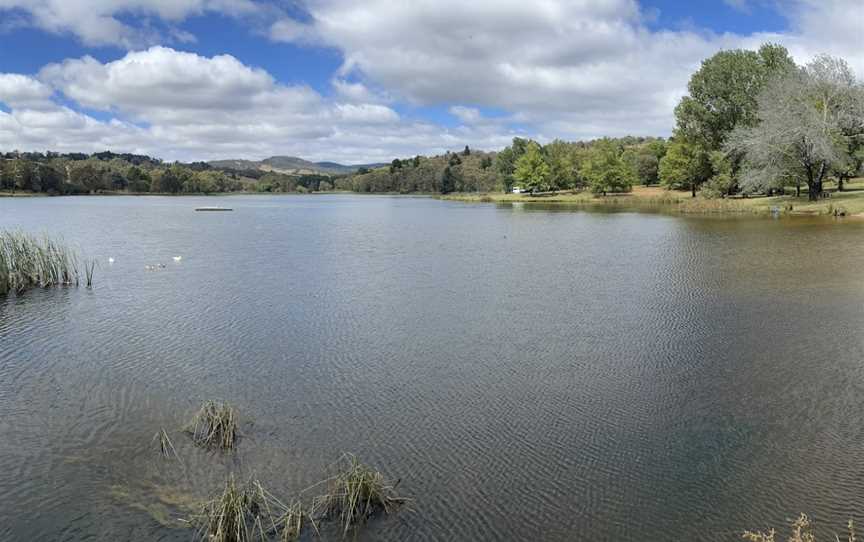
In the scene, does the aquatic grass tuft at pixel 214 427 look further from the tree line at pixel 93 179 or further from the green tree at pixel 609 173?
the tree line at pixel 93 179

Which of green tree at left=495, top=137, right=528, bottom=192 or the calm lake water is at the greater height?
green tree at left=495, top=137, right=528, bottom=192

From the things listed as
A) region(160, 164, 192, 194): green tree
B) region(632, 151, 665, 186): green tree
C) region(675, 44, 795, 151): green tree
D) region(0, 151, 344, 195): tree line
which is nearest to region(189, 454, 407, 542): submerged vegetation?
region(675, 44, 795, 151): green tree

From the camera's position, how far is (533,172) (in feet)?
320

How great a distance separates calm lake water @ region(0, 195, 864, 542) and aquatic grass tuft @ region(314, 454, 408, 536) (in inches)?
9.6

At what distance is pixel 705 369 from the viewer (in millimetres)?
11289

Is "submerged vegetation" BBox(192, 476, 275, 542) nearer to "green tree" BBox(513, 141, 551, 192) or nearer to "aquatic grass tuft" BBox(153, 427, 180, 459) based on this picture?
"aquatic grass tuft" BBox(153, 427, 180, 459)

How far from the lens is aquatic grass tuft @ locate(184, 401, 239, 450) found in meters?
8.30

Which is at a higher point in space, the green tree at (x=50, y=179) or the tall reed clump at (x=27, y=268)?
the green tree at (x=50, y=179)

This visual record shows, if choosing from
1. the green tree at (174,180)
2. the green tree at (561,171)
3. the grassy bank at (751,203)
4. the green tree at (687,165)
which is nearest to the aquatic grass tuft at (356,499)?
the grassy bank at (751,203)

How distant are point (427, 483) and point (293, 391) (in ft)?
13.0

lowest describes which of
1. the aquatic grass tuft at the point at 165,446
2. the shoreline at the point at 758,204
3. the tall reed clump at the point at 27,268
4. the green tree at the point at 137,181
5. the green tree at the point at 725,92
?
the aquatic grass tuft at the point at 165,446

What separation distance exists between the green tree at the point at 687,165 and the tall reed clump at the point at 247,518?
69596 millimetres

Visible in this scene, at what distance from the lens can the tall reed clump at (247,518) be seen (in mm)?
6016

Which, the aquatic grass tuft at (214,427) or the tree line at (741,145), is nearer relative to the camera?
the aquatic grass tuft at (214,427)
